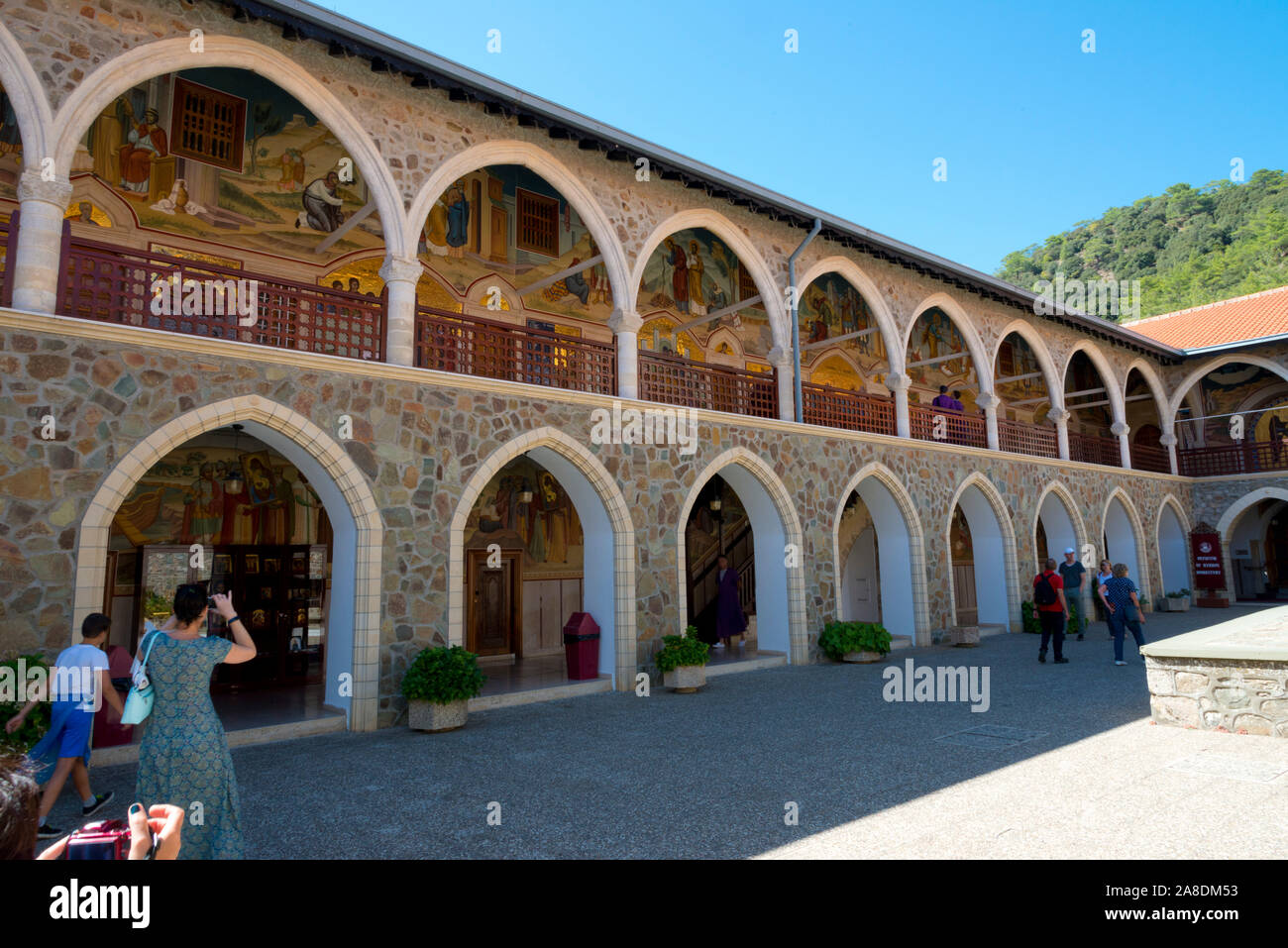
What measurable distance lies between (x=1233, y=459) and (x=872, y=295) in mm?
14677

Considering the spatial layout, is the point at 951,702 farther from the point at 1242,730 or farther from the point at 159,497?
the point at 159,497

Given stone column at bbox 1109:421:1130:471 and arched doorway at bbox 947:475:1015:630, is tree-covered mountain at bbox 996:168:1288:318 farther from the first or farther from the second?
arched doorway at bbox 947:475:1015:630

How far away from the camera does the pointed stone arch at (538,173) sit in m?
8.83

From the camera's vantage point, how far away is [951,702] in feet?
27.8

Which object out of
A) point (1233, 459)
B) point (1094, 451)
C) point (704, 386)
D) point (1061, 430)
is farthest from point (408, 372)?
point (1233, 459)

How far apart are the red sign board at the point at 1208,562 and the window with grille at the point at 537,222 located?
19494 mm

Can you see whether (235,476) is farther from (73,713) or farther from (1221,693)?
(1221,693)

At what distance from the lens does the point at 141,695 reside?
3.46m

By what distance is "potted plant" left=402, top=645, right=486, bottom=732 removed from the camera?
757 centimetres
